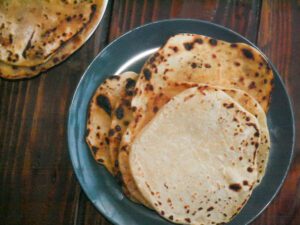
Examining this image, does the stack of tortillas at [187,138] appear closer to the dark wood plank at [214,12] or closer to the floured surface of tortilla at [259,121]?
the floured surface of tortilla at [259,121]

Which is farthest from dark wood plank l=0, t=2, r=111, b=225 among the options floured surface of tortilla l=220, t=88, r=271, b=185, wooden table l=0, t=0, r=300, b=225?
floured surface of tortilla l=220, t=88, r=271, b=185

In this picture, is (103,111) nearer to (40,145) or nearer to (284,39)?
(40,145)

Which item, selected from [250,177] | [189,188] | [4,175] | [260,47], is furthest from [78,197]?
[260,47]

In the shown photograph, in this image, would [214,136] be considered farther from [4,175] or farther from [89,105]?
[4,175]

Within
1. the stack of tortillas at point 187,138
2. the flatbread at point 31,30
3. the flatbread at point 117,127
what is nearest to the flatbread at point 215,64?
the stack of tortillas at point 187,138

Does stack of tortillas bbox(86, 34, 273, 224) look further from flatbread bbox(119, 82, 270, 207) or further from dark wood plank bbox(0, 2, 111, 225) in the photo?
dark wood plank bbox(0, 2, 111, 225)

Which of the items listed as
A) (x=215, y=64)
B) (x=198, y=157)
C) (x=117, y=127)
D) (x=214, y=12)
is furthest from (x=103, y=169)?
(x=214, y=12)
